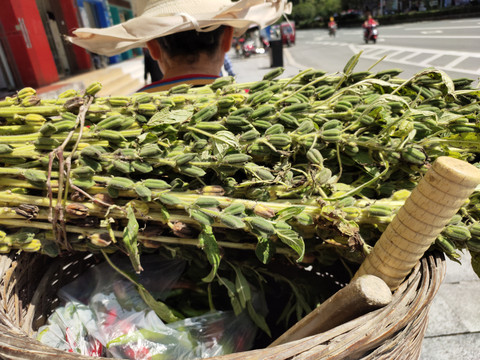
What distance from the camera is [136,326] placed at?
3.45ft

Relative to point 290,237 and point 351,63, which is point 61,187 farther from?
point 351,63

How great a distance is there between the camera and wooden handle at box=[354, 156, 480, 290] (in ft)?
2.05

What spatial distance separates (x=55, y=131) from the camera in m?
0.98

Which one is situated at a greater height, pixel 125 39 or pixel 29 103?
pixel 125 39

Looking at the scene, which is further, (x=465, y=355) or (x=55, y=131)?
(x=465, y=355)

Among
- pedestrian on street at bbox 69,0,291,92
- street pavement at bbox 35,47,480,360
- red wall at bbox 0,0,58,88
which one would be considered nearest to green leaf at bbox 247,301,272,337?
street pavement at bbox 35,47,480,360

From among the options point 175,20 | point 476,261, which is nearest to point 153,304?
point 476,261

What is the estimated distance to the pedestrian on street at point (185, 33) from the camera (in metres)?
1.41

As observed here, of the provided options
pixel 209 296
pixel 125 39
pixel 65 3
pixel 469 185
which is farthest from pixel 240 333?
pixel 65 3

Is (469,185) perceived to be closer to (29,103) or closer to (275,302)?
(275,302)

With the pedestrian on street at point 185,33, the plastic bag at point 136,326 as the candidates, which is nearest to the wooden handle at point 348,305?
the plastic bag at point 136,326

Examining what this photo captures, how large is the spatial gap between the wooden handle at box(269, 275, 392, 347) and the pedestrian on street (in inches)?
43.5

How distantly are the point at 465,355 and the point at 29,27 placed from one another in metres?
8.75

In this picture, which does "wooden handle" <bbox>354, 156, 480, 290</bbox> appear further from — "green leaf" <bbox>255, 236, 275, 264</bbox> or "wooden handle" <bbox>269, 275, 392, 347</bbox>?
"green leaf" <bbox>255, 236, 275, 264</bbox>
